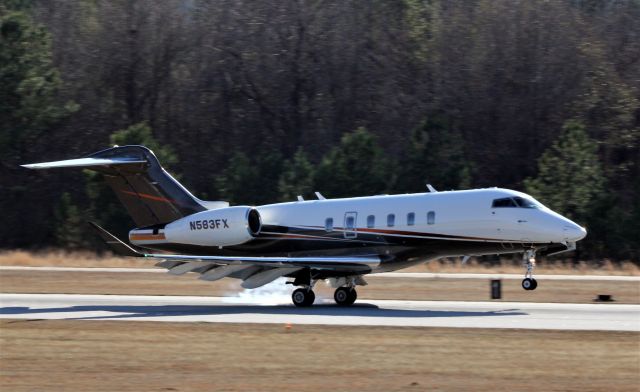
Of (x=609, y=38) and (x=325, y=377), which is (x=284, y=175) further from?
(x=325, y=377)

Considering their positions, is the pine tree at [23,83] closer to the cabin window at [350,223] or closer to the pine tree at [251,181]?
the pine tree at [251,181]

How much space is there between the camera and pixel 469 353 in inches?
634

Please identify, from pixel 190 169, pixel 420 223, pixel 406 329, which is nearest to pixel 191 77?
pixel 190 169

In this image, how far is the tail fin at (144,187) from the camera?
27547mm

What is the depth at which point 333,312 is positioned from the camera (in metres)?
23.3

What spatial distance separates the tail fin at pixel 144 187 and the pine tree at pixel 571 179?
1978 centimetres

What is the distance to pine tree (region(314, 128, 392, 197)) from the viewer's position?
4722 cm

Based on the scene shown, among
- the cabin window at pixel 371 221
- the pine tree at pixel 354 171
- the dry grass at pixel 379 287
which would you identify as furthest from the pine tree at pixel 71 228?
the cabin window at pixel 371 221

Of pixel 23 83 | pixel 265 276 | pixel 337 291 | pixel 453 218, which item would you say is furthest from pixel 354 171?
pixel 453 218

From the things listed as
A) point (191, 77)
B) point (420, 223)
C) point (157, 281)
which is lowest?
point (157, 281)

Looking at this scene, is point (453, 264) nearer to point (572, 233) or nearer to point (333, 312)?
point (572, 233)

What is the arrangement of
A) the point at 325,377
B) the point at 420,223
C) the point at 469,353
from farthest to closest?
1. the point at 420,223
2. the point at 469,353
3. the point at 325,377

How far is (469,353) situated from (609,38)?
46.5 meters

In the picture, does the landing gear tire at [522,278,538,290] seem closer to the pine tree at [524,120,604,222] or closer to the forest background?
the pine tree at [524,120,604,222]
